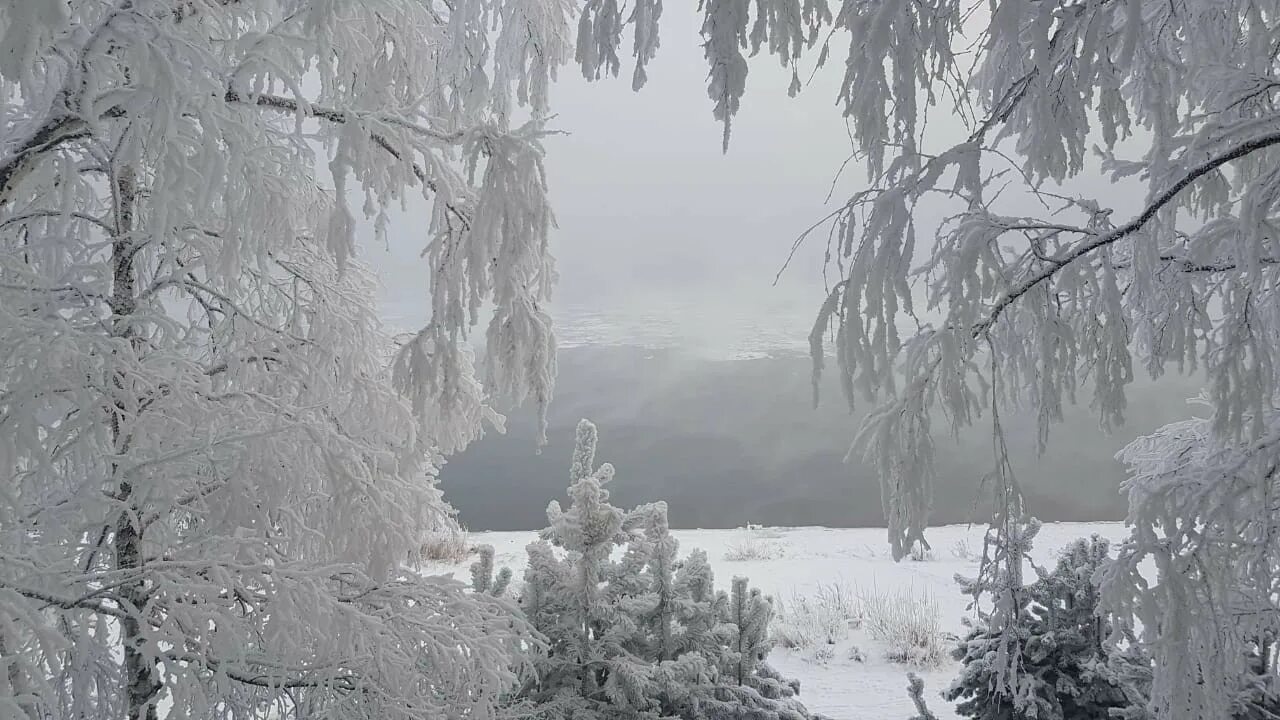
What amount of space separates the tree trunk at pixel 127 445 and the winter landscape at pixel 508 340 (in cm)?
2

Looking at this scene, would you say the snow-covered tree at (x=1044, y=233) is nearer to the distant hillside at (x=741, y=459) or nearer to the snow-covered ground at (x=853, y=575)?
the snow-covered ground at (x=853, y=575)

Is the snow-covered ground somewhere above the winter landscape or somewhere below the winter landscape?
below

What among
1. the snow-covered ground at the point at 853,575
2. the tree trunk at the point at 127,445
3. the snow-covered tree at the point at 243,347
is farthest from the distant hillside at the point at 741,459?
the tree trunk at the point at 127,445

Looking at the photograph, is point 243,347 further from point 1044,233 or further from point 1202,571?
point 1202,571

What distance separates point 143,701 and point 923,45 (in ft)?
12.0

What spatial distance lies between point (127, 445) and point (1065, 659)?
16.5ft

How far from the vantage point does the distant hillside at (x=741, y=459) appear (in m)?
17.7

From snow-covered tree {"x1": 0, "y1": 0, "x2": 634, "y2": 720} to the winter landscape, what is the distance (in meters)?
0.02

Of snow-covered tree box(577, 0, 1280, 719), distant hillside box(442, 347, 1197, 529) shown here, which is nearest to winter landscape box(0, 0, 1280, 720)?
snow-covered tree box(577, 0, 1280, 719)

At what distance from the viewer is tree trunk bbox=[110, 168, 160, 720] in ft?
8.41

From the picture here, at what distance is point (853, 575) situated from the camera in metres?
9.59

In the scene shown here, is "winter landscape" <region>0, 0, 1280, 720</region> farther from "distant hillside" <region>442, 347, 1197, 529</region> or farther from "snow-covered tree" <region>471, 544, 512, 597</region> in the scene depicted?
"distant hillside" <region>442, 347, 1197, 529</region>

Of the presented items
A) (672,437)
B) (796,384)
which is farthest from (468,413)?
(796,384)

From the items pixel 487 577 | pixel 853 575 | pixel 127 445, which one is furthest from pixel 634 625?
pixel 853 575
